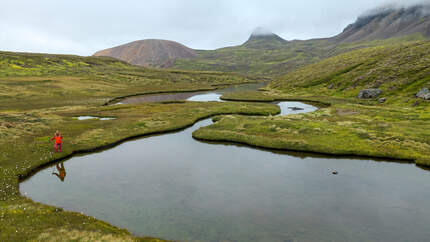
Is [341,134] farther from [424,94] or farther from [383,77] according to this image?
[383,77]

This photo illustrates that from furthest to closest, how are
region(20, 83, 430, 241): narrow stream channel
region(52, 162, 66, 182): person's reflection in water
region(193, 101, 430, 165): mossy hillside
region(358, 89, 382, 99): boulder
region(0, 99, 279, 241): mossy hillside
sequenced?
region(358, 89, 382, 99): boulder
region(193, 101, 430, 165): mossy hillside
region(52, 162, 66, 182): person's reflection in water
region(20, 83, 430, 241): narrow stream channel
region(0, 99, 279, 241): mossy hillside

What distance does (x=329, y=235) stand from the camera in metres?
19.2

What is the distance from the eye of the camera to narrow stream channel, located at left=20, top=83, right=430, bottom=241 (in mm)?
20062

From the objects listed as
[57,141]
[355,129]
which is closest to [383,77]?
[355,129]

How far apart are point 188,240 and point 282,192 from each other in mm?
12331

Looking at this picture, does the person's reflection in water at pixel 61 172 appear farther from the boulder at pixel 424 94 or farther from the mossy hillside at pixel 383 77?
the boulder at pixel 424 94

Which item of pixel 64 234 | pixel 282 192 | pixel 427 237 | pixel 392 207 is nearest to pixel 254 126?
pixel 282 192

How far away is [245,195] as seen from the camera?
2577 cm

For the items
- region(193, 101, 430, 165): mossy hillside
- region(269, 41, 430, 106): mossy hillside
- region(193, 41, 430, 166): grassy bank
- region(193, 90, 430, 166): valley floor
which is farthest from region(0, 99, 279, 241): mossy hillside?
region(269, 41, 430, 106): mossy hillside

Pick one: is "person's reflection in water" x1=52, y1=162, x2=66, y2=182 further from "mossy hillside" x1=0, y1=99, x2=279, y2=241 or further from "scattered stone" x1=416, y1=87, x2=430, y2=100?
"scattered stone" x1=416, y1=87, x2=430, y2=100

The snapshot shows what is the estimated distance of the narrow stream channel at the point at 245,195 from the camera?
20062mm

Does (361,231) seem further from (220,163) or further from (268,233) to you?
(220,163)

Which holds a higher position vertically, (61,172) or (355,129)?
(355,129)

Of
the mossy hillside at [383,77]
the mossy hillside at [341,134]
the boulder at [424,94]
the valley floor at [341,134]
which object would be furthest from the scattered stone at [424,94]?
the mossy hillside at [341,134]
